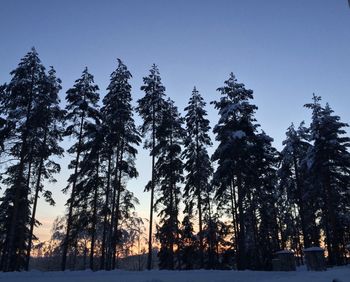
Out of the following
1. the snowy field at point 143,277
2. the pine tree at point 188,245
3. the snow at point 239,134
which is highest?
the snow at point 239,134

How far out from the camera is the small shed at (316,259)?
21.1 m

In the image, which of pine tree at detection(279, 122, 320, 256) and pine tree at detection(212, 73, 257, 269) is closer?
pine tree at detection(212, 73, 257, 269)

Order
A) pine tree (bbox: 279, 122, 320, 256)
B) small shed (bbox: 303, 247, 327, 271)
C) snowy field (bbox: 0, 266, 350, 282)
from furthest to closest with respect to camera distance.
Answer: pine tree (bbox: 279, 122, 320, 256)
small shed (bbox: 303, 247, 327, 271)
snowy field (bbox: 0, 266, 350, 282)

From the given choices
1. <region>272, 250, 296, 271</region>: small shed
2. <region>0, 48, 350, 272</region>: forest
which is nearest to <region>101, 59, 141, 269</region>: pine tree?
<region>0, 48, 350, 272</region>: forest

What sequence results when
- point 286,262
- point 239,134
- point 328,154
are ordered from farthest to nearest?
point 328,154, point 239,134, point 286,262

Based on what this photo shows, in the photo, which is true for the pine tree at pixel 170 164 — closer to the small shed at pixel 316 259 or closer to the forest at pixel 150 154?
A: the forest at pixel 150 154

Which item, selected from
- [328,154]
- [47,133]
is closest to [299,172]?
[328,154]

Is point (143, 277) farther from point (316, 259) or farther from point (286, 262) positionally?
point (316, 259)

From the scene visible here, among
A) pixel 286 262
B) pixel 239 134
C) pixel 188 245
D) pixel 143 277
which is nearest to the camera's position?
pixel 143 277

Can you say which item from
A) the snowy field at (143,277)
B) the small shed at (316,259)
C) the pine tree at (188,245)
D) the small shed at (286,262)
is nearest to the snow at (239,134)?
the small shed at (286,262)

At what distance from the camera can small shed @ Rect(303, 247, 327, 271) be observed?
69.3 feet

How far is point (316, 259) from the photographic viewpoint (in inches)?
841

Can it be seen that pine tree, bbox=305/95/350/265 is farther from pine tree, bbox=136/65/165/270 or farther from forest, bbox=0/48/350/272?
pine tree, bbox=136/65/165/270

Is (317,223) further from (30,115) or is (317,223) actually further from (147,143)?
(30,115)
